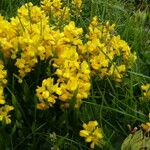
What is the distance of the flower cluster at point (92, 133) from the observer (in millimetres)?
2227

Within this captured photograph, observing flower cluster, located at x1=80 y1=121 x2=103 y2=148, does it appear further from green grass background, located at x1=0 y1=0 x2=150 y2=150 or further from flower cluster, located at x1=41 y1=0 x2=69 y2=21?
flower cluster, located at x1=41 y1=0 x2=69 y2=21

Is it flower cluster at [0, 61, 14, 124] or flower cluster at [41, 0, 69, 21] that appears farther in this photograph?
flower cluster at [41, 0, 69, 21]

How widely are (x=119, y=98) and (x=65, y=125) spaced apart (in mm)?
441

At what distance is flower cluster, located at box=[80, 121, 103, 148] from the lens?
2227 millimetres

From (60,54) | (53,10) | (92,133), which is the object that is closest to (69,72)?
(60,54)

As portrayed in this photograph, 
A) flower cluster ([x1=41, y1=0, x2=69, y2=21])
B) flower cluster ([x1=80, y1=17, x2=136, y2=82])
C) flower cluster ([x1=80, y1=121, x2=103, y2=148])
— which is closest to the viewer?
flower cluster ([x1=80, y1=121, x2=103, y2=148])

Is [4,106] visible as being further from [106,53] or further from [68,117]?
[106,53]

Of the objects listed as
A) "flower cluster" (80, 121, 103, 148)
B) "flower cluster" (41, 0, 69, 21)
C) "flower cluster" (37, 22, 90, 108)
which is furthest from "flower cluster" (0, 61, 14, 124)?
"flower cluster" (41, 0, 69, 21)

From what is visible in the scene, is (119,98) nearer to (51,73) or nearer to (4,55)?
(51,73)

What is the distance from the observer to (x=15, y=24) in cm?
250

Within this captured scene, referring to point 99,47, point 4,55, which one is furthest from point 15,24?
point 99,47

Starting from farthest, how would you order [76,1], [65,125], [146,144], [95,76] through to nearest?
[76,1] → [95,76] → [65,125] → [146,144]

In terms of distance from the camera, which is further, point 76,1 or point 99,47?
point 76,1

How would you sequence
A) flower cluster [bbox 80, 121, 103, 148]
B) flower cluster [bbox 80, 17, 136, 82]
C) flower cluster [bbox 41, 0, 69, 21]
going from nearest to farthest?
flower cluster [bbox 80, 121, 103, 148], flower cluster [bbox 80, 17, 136, 82], flower cluster [bbox 41, 0, 69, 21]
